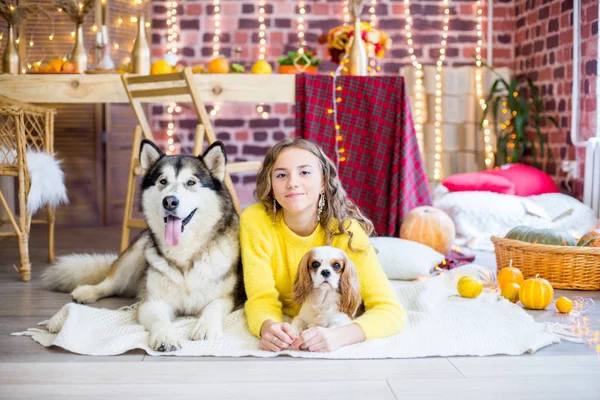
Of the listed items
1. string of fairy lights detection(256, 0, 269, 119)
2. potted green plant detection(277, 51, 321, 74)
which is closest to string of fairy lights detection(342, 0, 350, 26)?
string of fairy lights detection(256, 0, 269, 119)

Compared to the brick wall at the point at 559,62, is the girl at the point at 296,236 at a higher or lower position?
lower

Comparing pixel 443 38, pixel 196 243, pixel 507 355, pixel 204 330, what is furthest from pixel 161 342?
pixel 443 38

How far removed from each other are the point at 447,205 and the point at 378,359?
260 cm

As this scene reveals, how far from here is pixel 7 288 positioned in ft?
9.64

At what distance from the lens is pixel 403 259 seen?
3.08 metres

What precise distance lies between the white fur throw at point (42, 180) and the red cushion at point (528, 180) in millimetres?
2848

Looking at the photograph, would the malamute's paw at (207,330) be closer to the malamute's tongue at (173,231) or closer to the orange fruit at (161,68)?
the malamute's tongue at (173,231)

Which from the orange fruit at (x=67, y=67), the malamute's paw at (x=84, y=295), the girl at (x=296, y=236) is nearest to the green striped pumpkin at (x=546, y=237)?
the girl at (x=296, y=236)

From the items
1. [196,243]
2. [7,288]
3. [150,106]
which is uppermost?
[150,106]

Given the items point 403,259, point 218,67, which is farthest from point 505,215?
point 218,67

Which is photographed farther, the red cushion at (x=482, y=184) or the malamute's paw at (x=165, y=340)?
the red cushion at (x=482, y=184)

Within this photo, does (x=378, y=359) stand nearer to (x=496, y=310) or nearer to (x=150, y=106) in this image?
(x=496, y=310)

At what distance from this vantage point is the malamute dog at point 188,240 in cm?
222

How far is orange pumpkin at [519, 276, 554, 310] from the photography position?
8.25ft
